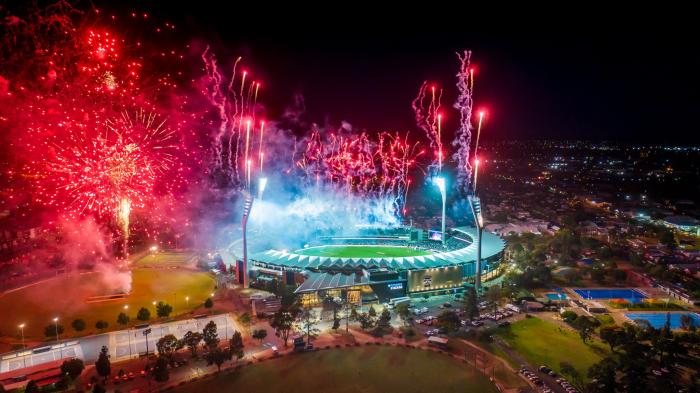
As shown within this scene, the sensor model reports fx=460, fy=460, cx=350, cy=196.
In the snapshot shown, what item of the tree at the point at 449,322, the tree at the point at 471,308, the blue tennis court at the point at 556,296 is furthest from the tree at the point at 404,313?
the blue tennis court at the point at 556,296

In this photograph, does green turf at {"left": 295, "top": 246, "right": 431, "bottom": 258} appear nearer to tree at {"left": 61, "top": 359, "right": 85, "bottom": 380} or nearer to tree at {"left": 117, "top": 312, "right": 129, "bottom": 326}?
tree at {"left": 117, "top": 312, "right": 129, "bottom": 326}

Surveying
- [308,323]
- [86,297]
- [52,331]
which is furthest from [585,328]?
[86,297]

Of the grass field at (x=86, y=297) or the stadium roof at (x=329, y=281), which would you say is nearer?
the grass field at (x=86, y=297)

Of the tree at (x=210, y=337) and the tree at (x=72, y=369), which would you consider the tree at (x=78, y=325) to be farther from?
→ the tree at (x=210, y=337)

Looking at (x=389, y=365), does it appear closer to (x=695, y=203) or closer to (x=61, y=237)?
(x=61, y=237)

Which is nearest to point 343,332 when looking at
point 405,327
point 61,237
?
point 405,327

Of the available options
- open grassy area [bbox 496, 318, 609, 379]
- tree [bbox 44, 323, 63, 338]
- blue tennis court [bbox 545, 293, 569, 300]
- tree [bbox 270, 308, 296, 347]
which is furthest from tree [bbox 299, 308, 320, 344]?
blue tennis court [bbox 545, 293, 569, 300]

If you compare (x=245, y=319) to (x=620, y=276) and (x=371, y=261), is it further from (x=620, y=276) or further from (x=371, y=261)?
(x=620, y=276)
